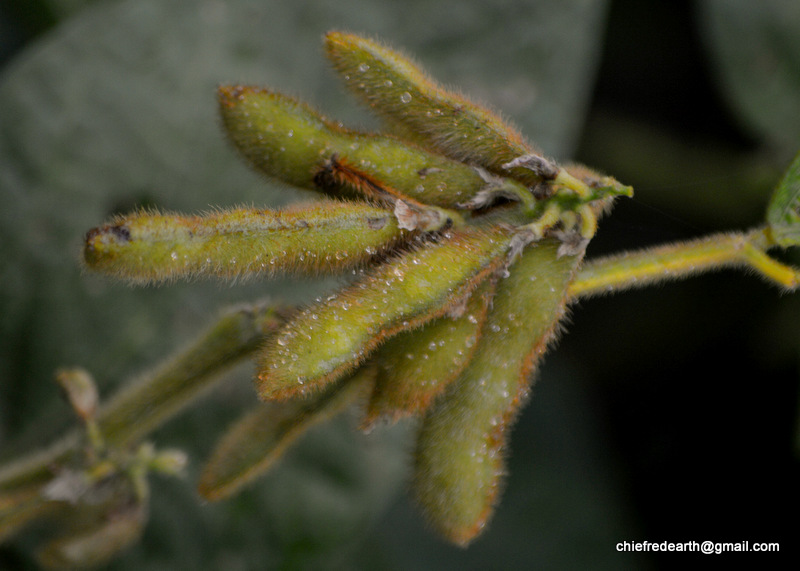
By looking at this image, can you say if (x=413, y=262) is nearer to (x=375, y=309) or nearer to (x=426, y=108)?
(x=375, y=309)

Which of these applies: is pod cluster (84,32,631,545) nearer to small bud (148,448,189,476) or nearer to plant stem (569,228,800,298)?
plant stem (569,228,800,298)

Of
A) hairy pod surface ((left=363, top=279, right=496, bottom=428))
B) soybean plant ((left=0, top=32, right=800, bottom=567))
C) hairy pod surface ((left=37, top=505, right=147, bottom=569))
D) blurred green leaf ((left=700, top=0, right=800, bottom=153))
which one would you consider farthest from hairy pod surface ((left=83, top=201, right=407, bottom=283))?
blurred green leaf ((left=700, top=0, right=800, bottom=153))

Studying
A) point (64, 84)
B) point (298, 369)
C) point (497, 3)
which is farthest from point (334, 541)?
point (497, 3)

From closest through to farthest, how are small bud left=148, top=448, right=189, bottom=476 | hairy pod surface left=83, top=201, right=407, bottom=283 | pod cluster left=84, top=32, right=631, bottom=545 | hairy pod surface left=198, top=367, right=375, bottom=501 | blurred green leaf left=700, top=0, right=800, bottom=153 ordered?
hairy pod surface left=83, top=201, right=407, bottom=283 → pod cluster left=84, top=32, right=631, bottom=545 → hairy pod surface left=198, top=367, right=375, bottom=501 → small bud left=148, top=448, right=189, bottom=476 → blurred green leaf left=700, top=0, right=800, bottom=153

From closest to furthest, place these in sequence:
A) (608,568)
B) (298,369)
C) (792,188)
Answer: (298,369), (792,188), (608,568)

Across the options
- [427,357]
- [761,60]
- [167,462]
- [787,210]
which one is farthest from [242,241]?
[761,60]

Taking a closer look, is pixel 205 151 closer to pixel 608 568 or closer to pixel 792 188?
pixel 792 188

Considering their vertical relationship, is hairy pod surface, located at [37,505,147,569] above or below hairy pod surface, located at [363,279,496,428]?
below
